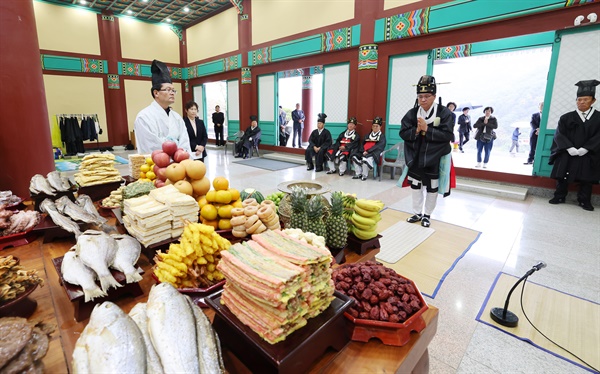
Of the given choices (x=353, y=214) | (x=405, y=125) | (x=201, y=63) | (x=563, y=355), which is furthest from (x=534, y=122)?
(x=201, y=63)

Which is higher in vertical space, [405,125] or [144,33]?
[144,33]

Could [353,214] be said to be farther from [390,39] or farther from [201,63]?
[201,63]

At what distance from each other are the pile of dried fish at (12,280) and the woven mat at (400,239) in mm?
2520

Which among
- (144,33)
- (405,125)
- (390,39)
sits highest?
(144,33)

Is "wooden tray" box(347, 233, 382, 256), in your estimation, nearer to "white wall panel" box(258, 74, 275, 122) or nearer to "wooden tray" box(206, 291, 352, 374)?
Answer: "wooden tray" box(206, 291, 352, 374)

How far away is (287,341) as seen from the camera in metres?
0.79

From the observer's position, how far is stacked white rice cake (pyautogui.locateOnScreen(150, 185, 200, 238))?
1379mm

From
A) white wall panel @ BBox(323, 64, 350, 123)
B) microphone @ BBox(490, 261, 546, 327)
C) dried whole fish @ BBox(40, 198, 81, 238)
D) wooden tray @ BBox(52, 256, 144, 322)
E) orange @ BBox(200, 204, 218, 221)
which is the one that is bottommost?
microphone @ BBox(490, 261, 546, 327)

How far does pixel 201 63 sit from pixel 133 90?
3.11 meters

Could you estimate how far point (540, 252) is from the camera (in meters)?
3.16

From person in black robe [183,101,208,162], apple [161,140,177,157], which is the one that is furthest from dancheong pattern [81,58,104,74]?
apple [161,140,177,157]

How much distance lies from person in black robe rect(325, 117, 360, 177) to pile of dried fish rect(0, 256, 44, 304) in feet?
21.6

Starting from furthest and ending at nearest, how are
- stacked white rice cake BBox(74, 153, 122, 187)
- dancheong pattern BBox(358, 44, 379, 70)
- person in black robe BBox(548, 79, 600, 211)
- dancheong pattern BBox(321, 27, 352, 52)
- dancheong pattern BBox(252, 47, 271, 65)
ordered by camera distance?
dancheong pattern BBox(252, 47, 271, 65) < dancheong pattern BBox(321, 27, 352, 52) < dancheong pattern BBox(358, 44, 379, 70) < person in black robe BBox(548, 79, 600, 211) < stacked white rice cake BBox(74, 153, 122, 187)

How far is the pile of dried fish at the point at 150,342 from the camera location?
62 cm
